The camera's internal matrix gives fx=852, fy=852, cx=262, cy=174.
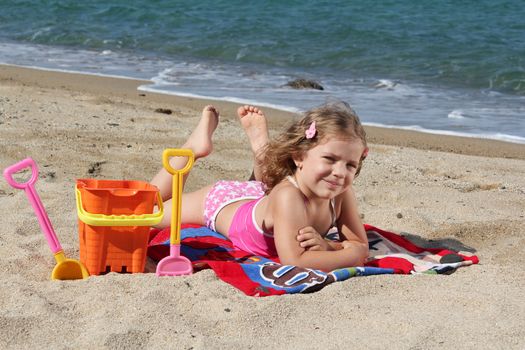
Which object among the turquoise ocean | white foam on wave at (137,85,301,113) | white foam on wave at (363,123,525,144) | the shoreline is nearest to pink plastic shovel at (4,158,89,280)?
the shoreline

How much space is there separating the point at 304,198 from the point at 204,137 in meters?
0.73

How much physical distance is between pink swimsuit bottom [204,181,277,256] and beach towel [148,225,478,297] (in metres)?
0.05

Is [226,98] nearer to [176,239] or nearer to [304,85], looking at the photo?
[304,85]

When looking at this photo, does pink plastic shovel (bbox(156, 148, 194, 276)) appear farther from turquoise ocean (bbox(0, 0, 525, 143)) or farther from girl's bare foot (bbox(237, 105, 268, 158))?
turquoise ocean (bbox(0, 0, 525, 143))

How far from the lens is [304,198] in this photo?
3.66 meters

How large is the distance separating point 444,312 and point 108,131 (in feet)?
11.8

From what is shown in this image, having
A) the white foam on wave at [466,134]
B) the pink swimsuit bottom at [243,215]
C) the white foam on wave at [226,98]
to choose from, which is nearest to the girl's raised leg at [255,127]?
the pink swimsuit bottom at [243,215]

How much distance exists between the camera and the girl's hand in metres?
3.53

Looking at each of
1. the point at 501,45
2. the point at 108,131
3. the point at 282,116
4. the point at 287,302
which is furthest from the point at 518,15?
the point at 287,302

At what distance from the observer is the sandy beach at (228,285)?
9.36 ft

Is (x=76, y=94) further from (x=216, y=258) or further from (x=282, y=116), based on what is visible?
(x=216, y=258)

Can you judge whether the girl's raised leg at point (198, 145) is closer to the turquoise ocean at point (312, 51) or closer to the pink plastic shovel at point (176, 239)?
the pink plastic shovel at point (176, 239)

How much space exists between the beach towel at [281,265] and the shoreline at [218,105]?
2.02 metres

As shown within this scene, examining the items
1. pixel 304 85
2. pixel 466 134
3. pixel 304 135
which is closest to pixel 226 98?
pixel 304 85
